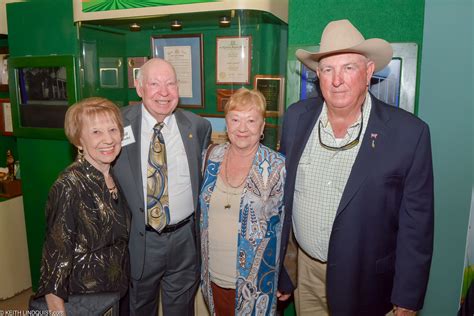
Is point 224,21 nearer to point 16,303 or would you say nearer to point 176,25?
point 176,25

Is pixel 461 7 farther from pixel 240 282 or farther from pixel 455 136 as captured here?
pixel 240 282

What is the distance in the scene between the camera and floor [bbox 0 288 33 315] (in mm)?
3299

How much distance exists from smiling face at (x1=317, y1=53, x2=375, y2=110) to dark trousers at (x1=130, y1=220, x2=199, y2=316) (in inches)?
41.8

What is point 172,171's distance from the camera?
2.10 metres

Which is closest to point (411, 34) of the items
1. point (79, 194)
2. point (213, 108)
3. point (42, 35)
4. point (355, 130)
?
point (355, 130)

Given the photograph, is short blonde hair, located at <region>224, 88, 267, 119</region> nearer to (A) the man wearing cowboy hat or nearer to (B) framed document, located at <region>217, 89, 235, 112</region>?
(A) the man wearing cowboy hat

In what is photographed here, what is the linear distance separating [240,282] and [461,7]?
6.08 ft

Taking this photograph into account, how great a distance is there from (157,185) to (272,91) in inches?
36.3

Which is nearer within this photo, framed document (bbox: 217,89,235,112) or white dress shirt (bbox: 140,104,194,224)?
white dress shirt (bbox: 140,104,194,224)

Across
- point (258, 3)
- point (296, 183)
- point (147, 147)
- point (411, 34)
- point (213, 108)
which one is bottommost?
point (296, 183)

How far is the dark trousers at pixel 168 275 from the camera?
2088 millimetres

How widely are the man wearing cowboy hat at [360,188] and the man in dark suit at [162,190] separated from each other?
570 millimetres

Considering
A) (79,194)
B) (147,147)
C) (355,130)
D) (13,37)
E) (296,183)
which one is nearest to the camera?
A: (79,194)

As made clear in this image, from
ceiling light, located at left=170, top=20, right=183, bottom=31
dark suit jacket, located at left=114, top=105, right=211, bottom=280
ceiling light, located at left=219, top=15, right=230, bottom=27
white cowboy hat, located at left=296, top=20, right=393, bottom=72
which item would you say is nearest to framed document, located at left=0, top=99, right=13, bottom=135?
ceiling light, located at left=170, top=20, right=183, bottom=31
